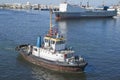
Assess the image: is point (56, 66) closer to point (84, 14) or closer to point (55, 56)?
point (55, 56)

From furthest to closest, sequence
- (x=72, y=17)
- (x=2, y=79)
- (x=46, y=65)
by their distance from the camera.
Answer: (x=72, y=17) → (x=46, y=65) → (x=2, y=79)

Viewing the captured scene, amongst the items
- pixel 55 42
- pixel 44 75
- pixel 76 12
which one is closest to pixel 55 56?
pixel 55 42

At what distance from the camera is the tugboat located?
1657 inches

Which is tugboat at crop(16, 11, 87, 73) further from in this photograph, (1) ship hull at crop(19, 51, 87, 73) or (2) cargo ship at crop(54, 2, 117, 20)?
(2) cargo ship at crop(54, 2, 117, 20)

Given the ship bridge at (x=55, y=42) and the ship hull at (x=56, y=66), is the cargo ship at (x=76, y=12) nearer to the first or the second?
the ship bridge at (x=55, y=42)

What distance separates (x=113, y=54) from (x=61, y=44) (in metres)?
15.7

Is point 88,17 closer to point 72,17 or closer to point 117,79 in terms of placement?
point 72,17

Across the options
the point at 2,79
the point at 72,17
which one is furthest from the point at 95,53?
the point at 72,17

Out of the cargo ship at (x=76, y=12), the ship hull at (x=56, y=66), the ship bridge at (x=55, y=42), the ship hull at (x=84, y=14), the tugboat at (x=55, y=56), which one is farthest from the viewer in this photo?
A: the cargo ship at (x=76, y=12)

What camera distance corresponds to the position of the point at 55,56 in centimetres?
4372

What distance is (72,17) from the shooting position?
494 ft

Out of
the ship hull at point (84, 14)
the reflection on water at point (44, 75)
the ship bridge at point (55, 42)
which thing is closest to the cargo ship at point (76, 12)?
the ship hull at point (84, 14)

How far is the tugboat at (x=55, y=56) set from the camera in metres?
42.1

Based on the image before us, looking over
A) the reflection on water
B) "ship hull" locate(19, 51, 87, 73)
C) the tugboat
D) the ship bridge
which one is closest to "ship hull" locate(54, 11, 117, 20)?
the tugboat
